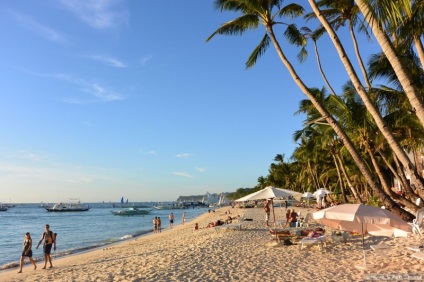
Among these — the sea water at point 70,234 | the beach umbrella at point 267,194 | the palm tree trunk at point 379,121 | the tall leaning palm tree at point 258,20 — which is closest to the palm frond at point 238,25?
the tall leaning palm tree at point 258,20

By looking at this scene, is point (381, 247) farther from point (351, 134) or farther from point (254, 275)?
point (351, 134)

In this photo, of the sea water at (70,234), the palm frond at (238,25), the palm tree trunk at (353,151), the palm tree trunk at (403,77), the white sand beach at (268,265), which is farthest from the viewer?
the sea water at (70,234)

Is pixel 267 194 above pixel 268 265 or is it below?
above

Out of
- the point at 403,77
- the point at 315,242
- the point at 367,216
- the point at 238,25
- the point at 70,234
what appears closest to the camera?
the point at 403,77

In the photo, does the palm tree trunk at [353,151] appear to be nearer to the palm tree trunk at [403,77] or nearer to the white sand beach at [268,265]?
the white sand beach at [268,265]

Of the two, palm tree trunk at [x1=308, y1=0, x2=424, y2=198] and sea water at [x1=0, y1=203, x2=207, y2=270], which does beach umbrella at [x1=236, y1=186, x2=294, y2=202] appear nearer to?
palm tree trunk at [x1=308, y1=0, x2=424, y2=198]

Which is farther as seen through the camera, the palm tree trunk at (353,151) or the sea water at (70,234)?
the sea water at (70,234)

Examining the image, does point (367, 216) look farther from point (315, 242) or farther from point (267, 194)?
point (267, 194)

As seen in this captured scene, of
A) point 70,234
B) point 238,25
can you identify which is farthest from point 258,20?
point 70,234

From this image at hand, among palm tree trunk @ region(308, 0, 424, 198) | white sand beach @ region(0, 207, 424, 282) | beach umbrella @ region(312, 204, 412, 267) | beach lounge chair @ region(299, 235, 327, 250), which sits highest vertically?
palm tree trunk @ region(308, 0, 424, 198)

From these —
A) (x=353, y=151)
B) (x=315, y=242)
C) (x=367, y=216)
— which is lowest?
(x=315, y=242)

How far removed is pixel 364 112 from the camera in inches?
704

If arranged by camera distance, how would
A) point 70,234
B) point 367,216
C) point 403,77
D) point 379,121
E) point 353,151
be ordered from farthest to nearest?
point 70,234 → point 353,151 → point 379,121 → point 367,216 → point 403,77

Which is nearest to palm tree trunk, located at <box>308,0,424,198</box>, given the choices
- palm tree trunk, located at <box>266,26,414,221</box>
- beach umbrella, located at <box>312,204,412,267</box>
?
beach umbrella, located at <box>312,204,412,267</box>
